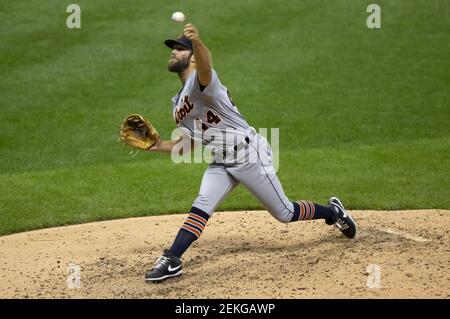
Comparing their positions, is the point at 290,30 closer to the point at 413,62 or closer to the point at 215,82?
the point at 413,62

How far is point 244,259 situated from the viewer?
20.2 feet

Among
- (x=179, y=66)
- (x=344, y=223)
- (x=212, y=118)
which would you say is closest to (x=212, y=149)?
(x=212, y=118)

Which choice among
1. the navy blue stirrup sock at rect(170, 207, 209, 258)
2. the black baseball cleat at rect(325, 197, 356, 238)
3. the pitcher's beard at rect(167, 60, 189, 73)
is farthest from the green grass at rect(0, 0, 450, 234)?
the pitcher's beard at rect(167, 60, 189, 73)

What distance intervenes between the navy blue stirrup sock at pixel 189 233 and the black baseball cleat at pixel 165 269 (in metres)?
0.05

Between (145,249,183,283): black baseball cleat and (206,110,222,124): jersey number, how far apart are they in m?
1.03

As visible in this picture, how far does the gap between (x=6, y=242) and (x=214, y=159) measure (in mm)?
2220

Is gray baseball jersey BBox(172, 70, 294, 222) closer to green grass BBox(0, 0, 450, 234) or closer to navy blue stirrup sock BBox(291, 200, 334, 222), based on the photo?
navy blue stirrup sock BBox(291, 200, 334, 222)

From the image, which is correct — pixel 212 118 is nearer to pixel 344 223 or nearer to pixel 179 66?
pixel 179 66

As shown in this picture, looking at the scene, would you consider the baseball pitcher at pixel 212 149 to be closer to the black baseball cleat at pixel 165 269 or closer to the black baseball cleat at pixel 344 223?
the black baseball cleat at pixel 165 269

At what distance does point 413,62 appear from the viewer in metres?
12.4

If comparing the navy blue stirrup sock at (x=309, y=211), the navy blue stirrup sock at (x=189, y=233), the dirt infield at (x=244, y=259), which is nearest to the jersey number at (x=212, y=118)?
the navy blue stirrup sock at (x=189, y=233)

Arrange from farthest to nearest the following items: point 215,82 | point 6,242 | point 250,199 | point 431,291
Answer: point 250,199, point 6,242, point 215,82, point 431,291

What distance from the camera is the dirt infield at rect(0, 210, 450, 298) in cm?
548

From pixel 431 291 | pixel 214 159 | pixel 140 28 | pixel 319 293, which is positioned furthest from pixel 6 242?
pixel 140 28
